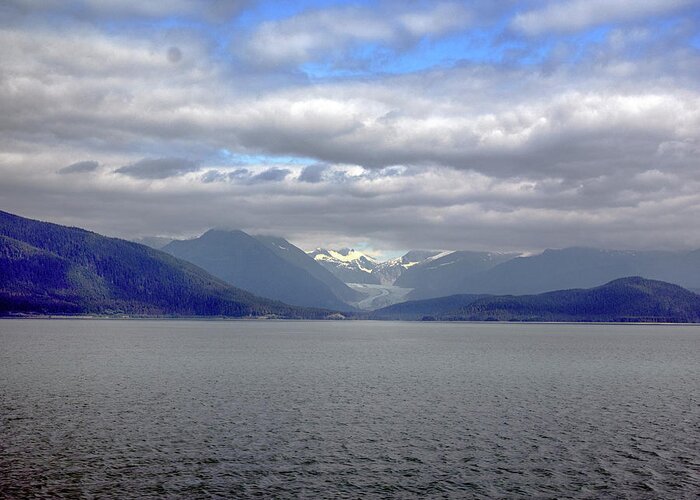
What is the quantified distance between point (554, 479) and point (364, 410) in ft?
133

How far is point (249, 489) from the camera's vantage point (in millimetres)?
54562

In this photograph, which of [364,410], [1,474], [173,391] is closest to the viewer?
[1,474]

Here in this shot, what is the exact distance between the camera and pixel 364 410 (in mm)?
95125

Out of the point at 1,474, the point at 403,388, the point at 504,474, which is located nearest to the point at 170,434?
the point at 1,474

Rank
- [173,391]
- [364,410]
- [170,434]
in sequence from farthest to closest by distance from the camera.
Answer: [173,391] → [364,410] → [170,434]

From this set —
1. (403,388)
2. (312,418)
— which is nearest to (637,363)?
(403,388)

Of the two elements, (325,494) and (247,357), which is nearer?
(325,494)

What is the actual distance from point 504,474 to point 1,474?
44.7 metres

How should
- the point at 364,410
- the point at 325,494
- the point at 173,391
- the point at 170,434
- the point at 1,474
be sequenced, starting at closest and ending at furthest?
the point at 325,494
the point at 1,474
the point at 170,434
the point at 364,410
the point at 173,391

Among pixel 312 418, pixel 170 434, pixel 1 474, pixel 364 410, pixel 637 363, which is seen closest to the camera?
pixel 1 474

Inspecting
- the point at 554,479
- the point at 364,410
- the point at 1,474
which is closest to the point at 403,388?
the point at 364,410

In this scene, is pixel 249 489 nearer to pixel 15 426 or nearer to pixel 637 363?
pixel 15 426

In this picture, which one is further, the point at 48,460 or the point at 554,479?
the point at 48,460

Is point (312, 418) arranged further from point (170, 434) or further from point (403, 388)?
point (403, 388)
